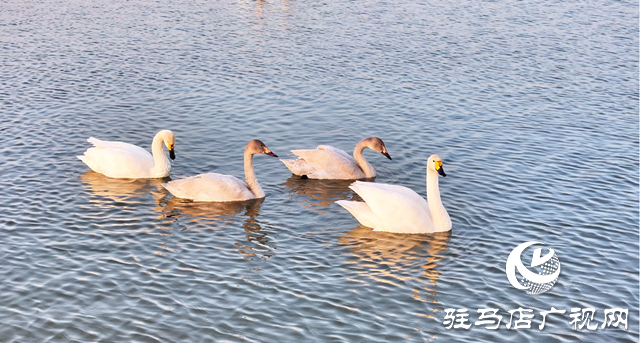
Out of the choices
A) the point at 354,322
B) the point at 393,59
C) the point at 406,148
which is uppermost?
the point at 393,59

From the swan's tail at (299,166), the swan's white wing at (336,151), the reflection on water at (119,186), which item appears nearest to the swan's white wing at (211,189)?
the reflection on water at (119,186)

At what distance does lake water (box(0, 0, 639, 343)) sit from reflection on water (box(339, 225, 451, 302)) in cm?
5

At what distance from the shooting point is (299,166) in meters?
20.0

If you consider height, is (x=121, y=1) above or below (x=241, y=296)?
above

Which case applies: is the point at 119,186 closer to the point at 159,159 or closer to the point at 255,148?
the point at 159,159

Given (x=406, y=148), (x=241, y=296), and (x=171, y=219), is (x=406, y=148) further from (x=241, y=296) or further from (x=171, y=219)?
(x=241, y=296)

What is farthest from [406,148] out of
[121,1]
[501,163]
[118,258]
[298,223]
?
[121,1]

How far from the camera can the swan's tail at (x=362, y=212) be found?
16812 mm

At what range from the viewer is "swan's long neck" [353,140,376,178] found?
20.2 meters

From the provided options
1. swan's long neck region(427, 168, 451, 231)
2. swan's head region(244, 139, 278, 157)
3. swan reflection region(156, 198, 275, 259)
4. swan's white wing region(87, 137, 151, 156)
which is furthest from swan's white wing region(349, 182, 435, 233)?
swan's white wing region(87, 137, 151, 156)

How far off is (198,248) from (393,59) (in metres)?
16.9

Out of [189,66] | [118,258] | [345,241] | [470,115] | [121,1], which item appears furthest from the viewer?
[121,1]

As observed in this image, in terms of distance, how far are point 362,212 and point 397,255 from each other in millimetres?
1575

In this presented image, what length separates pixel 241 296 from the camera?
13.8 metres
